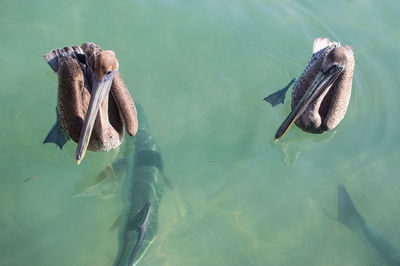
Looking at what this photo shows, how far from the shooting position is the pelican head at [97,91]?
13.9 ft

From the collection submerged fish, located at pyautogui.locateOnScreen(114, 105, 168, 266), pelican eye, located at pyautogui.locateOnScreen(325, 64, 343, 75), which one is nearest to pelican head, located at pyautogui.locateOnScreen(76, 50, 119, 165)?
submerged fish, located at pyautogui.locateOnScreen(114, 105, 168, 266)

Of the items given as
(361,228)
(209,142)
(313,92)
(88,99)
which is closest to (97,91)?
(88,99)

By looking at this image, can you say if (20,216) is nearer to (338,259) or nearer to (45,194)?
(45,194)

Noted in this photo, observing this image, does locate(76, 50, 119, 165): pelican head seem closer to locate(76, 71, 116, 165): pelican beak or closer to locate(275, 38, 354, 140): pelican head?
locate(76, 71, 116, 165): pelican beak

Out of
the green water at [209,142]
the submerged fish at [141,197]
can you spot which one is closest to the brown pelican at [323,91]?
the green water at [209,142]

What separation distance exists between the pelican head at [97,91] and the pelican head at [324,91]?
221cm

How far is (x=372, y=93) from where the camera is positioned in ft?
21.9

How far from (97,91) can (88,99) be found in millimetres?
671

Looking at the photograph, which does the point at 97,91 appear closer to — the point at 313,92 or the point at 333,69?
the point at 313,92

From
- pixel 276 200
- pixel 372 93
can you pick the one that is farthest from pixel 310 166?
pixel 372 93

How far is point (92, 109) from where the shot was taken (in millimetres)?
4262

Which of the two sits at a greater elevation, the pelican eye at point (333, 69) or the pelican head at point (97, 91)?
the pelican eye at point (333, 69)

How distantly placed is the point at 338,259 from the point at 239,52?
3612mm

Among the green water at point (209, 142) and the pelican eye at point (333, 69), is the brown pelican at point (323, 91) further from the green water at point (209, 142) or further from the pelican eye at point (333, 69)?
the green water at point (209, 142)
